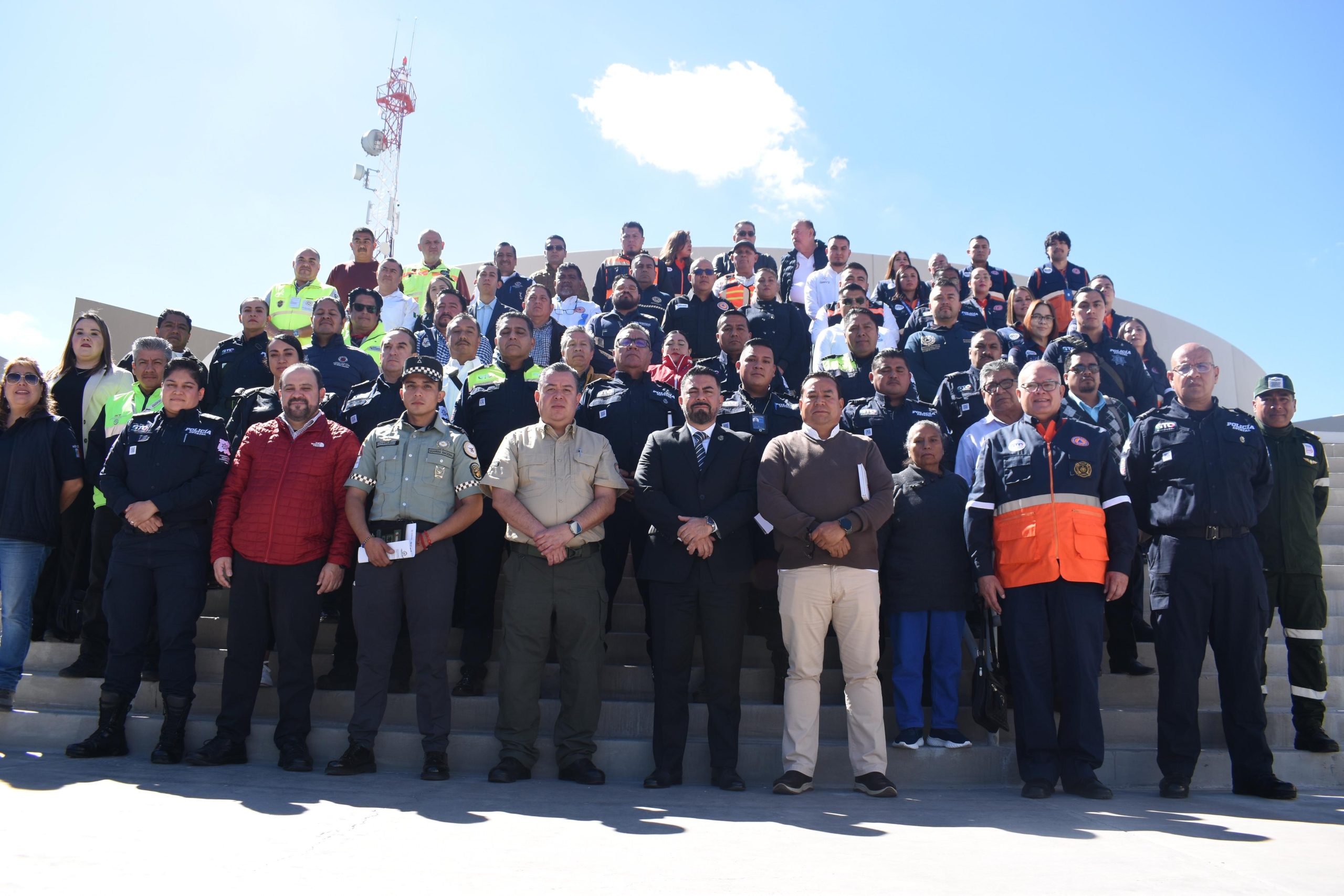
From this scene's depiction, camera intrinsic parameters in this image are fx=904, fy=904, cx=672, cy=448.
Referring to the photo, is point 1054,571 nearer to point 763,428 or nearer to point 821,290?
→ point 763,428

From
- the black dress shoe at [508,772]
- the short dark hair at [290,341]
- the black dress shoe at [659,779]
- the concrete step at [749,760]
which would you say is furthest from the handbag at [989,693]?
the short dark hair at [290,341]

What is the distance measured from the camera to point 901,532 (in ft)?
16.9

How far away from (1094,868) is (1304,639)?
2.97m

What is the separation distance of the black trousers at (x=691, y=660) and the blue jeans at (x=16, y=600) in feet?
12.4

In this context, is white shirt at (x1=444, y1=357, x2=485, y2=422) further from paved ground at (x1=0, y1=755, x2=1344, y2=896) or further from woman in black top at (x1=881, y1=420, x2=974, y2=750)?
woman in black top at (x1=881, y1=420, x2=974, y2=750)

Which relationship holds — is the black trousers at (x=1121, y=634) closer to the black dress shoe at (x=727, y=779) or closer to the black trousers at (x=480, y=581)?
the black dress shoe at (x=727, y=779)

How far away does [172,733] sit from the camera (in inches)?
188

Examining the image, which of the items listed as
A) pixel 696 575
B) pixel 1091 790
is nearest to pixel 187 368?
pixel 696 575

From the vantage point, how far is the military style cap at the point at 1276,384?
216 inches

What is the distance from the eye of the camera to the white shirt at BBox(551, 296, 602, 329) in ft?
29.4

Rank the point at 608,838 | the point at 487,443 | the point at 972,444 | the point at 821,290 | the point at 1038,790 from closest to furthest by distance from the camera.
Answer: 1. the point at 608,838
2. the point at 1038,790
3. the point at 487,443
4. the point at 972,444
5. the point at 821,290

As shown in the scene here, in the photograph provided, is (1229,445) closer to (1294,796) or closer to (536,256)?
(1294,796)

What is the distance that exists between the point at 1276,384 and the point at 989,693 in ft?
9.03

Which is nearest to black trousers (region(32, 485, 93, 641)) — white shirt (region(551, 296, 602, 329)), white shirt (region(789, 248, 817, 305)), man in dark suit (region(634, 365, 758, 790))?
man in dark suit (region(634, 365, 758, 790))
